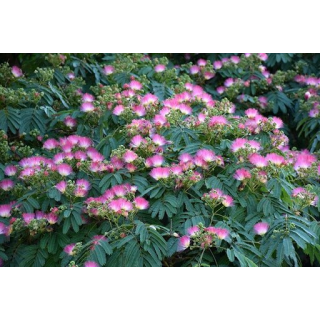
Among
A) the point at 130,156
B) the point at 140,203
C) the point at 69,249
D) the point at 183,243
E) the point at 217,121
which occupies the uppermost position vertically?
the point at 217,121

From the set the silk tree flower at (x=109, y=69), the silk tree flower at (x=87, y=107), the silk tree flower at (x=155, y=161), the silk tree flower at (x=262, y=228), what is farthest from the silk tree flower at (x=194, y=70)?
the silk tree flower at (x=262, y=228)

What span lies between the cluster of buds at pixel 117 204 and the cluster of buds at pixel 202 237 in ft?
0.95

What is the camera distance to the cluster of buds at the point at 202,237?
8.34 feet

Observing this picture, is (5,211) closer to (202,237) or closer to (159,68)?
(202,237)

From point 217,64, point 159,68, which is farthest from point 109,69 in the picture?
point 217,64

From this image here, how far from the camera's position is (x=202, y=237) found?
8.34ft

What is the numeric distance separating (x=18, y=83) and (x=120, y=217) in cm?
203

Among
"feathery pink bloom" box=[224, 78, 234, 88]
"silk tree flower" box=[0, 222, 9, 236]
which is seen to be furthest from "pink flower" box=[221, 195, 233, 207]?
"feathery pink bloom" box=[224, 78, 234, 88]

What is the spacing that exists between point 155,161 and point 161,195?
0.70 ft

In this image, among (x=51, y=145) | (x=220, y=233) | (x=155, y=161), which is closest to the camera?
(x=220, y=233)

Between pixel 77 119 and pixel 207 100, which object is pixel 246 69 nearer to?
pixel 207 100

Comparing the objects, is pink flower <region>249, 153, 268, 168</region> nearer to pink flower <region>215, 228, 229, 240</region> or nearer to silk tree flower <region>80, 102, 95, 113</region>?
pink flower <region>215, 228, 229, 240</region>

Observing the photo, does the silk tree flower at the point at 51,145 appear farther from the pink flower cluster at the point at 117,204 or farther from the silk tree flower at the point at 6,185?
the pink flower cluster at the point at 117,204

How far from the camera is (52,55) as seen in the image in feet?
14.3
